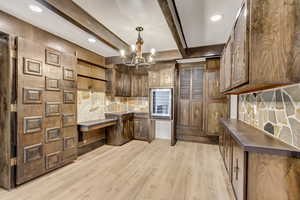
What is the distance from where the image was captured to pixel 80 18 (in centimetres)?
205

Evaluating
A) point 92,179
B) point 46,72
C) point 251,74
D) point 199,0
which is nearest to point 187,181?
point 92,179

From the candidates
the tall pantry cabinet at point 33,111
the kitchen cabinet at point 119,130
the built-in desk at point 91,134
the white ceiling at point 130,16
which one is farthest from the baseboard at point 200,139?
the tall pantry cabinet at point 33,111

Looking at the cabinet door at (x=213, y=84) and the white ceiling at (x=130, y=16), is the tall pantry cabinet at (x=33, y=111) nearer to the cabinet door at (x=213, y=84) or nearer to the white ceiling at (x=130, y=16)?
the white ceiling at (x=130, y=16)

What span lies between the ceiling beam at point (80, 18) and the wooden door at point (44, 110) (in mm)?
831

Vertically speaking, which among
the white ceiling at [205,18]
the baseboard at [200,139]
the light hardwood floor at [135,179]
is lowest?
the light hardwood floor at [135,179]

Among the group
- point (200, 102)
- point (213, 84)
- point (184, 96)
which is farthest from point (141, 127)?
point (213, 84)

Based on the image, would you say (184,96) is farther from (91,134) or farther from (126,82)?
(91,134)

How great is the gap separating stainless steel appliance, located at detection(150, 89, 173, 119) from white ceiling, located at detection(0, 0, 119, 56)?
2155 mm

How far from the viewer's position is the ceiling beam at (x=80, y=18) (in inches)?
68.5

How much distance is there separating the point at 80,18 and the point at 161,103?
3005 millimetres

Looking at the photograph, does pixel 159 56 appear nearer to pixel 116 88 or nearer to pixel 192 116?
pixel 116 88

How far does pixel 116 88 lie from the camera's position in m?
4.31

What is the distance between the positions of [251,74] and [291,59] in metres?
0.31

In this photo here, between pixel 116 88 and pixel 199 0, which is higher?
pixel 199 0
